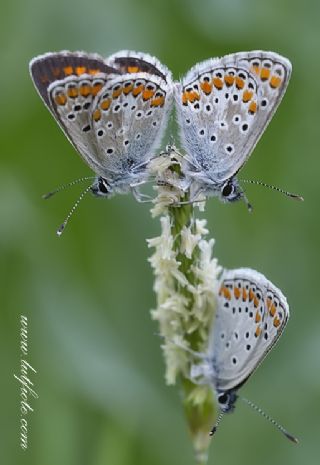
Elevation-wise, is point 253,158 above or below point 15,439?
above

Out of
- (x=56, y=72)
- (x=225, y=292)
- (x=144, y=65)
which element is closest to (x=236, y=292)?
(x=225, y=292)

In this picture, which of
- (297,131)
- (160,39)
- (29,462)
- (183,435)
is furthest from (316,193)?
(29,462)

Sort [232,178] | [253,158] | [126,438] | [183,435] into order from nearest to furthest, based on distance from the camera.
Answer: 1. [232,178]
2. [126,438]
3. [183,435]
4. [253,158]

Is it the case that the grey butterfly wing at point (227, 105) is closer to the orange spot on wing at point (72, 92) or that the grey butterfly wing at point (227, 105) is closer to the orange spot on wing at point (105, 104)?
the orange spot on wing at point (105, 104)

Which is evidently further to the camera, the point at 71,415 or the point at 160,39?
the point at 160,39

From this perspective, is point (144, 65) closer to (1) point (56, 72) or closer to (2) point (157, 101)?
(2) point (157, 101)

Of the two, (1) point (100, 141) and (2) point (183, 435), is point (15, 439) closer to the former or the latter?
(2) point (183, 435)

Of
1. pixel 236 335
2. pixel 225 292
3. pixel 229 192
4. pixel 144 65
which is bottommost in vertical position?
pixel 236 335
